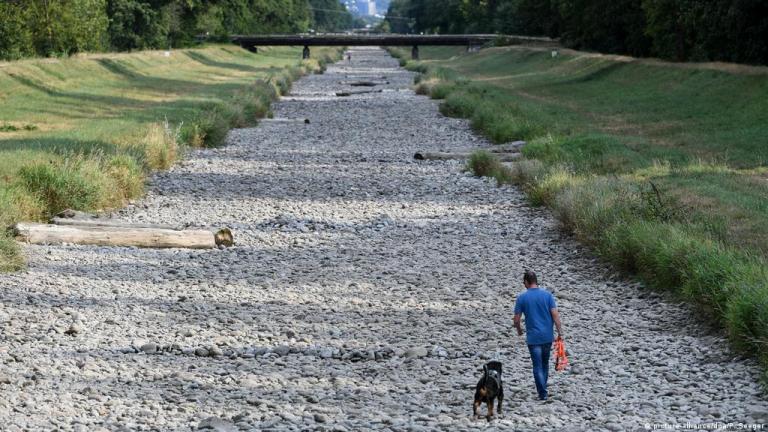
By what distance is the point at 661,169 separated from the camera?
2225 centimetres

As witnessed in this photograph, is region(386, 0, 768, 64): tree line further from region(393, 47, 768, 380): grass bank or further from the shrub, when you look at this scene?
the shrub

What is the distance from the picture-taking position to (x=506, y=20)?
127375mm

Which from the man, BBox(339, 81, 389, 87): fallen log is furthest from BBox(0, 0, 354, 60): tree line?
the man

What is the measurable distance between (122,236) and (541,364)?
343 inches

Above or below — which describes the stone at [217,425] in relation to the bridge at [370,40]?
above

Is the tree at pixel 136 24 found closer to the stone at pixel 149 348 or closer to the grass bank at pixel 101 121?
the grass bank at pixel 101 121

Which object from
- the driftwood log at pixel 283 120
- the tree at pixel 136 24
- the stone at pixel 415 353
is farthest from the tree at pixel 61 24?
the stone at pixel 415 353

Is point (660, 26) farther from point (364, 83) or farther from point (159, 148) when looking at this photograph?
point (159, 148)

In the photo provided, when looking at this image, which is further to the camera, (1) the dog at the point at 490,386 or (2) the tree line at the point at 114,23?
(2) the tree line at the point at 114,23

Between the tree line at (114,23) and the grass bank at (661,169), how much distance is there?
714 inches

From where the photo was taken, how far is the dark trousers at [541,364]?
9.80 meters

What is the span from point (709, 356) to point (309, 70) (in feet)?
260

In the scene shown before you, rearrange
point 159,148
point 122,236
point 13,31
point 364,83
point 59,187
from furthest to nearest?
point 364,83, point 13,31, point 159,148, point 59,187, point 122,236

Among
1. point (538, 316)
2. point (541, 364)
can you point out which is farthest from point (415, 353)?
point (538, 316)
